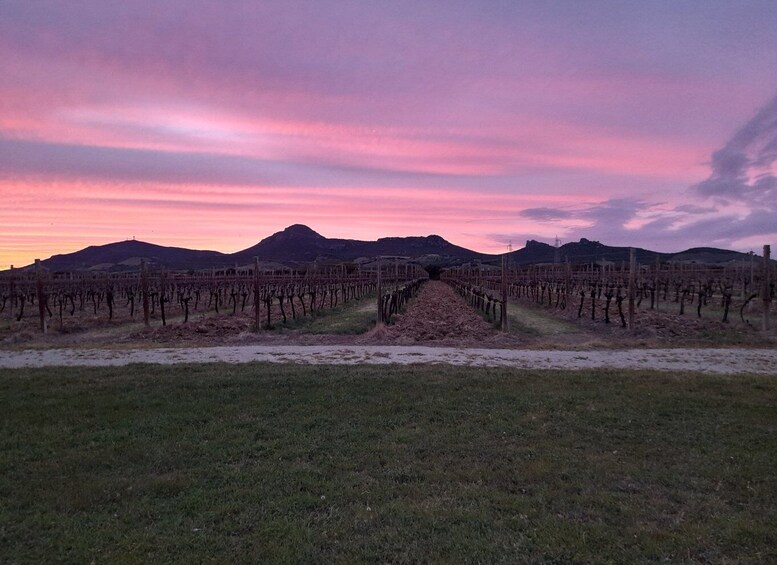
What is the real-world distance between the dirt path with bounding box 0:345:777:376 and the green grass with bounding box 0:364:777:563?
2.60 meters

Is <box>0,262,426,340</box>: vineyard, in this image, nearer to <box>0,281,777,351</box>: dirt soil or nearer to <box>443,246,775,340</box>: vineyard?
<box>0,281,777,351</box>: dirt soil

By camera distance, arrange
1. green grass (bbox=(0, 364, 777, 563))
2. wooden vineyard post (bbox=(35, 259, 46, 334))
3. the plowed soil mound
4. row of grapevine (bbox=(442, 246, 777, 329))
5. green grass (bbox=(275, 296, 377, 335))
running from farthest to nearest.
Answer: wooden vineyard post (bbox=(35, 259, 46, 334)), row of grapevine (bbox=(442, 246, 777, 329)), green grass (bbox=(275, 296, 377, 335)), the plowed soil mound, green grass (bbox=(0, 364, 777, 563))

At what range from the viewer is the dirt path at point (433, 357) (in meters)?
11.4

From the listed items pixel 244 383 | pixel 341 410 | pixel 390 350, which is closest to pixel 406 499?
pixel 341 410

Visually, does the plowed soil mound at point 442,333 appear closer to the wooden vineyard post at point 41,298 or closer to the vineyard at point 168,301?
the vineyard at point 168,301

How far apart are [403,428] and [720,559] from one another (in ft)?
12.0

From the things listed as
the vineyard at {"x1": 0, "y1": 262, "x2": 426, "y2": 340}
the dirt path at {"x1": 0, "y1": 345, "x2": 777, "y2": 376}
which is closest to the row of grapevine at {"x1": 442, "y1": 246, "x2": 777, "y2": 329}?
the dirt path at {"x1": 0, "y1": 345, "x2": 777, "y2": 376}

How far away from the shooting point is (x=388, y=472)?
17.0ft

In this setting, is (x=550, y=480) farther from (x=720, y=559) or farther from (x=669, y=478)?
(x=720, y=559)

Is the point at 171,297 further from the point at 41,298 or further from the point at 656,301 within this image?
the point at 656,301

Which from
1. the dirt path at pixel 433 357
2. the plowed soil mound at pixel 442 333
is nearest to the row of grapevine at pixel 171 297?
the plowed soil mound at pixel 442 333

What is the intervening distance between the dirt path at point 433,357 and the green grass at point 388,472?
8.54ft

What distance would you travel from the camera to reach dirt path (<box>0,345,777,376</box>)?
11.4 metres

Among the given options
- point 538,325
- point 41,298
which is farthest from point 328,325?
point 41,298
